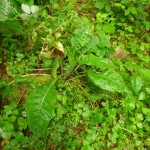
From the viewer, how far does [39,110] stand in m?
1.25

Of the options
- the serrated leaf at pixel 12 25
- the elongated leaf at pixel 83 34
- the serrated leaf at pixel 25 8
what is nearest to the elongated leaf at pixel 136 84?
the elongated leaf at pixel 83 34

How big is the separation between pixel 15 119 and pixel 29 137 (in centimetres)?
30

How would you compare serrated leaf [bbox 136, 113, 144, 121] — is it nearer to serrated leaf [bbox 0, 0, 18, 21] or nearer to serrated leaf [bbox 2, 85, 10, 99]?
serrated leaf [bbox 2, 85, 10, 99]

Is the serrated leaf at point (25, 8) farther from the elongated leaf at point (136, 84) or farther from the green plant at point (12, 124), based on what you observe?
the elongated leaf at point (136, 84)

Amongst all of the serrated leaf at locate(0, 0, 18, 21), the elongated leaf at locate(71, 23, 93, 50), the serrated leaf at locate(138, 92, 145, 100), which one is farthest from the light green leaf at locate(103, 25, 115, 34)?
the serrated leaf at locate(0, 0, 18, 21)

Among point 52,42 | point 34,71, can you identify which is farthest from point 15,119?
point 52,42

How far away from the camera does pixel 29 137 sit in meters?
1.41

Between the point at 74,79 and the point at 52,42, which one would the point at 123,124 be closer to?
the point at 74,79

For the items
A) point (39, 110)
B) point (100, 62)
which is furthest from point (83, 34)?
point (39, 110)

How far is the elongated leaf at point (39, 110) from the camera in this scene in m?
1.22

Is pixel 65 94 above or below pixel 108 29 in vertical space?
below

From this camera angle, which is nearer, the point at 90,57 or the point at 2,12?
the point at 2,12

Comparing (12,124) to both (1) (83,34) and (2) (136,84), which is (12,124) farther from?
(2) (136,84)

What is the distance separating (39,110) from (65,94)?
19.5 inches
